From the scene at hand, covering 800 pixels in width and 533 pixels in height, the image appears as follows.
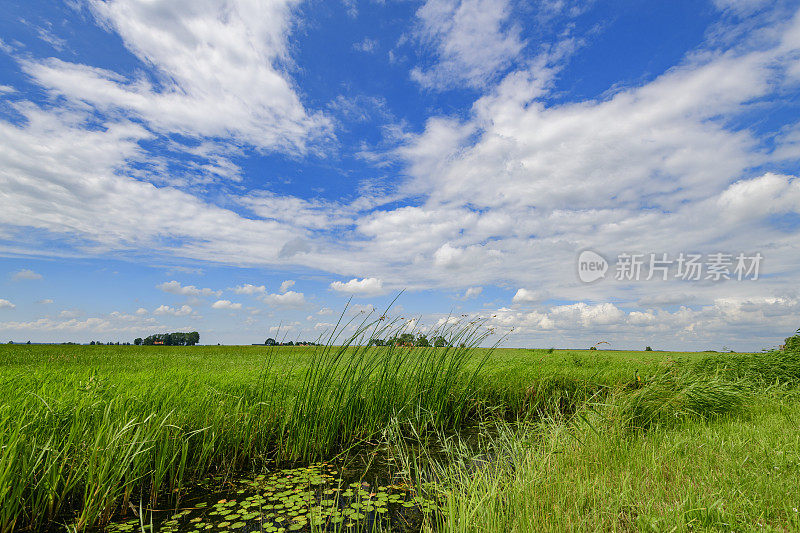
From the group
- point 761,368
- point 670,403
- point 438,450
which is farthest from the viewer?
point 761,368

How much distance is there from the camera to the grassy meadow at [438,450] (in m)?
2.55

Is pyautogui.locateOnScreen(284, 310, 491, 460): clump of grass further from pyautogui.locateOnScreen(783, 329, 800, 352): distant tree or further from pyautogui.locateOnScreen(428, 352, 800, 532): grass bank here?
pyautogui.locateOnScreen(783, 329, 800, 352): distant tree

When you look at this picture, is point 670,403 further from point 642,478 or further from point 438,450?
point 438,450

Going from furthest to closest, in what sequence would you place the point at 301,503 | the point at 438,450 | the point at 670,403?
1. the point at 670,403
2. the point at 438,450
3. the point at 301,503

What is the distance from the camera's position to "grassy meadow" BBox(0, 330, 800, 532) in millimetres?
2551

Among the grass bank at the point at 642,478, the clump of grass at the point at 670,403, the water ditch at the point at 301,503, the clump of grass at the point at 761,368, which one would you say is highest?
the clump of grass at the point at 761,368

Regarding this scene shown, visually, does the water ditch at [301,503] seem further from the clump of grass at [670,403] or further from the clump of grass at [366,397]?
the clump of grass at [670,403]

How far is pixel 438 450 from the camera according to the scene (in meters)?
4.76

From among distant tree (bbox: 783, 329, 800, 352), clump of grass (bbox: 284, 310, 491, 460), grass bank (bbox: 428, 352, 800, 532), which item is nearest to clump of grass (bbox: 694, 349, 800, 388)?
distant tree (bbox: 783, 329, 800, 352)

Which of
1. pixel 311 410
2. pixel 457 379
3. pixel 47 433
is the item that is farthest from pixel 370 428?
pixel 47 433

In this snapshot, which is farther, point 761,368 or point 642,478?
point 761,368

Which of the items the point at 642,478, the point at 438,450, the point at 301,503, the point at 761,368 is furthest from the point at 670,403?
the point at 301,503

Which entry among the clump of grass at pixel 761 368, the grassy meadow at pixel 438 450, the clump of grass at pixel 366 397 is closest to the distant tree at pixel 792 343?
the clump of grass at pixel 761 368

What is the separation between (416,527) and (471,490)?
58 centimetres
